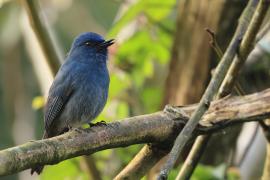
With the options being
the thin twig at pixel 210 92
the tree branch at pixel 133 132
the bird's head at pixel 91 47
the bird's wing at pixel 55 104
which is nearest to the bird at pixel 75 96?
the bird's wing at pixel 55 104

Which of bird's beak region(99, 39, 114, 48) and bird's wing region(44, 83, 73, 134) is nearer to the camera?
bird's wing region(44, 83, 73, 134)

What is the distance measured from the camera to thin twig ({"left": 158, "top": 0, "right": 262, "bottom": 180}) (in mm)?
3018

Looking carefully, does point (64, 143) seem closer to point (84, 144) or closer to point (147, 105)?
point (84, 144)

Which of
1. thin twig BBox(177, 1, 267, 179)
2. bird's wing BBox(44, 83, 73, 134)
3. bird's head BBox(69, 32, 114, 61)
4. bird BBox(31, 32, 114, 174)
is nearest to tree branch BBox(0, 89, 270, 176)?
thin twig BBox(177, 1, 267, 179)

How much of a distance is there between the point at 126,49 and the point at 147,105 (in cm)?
60

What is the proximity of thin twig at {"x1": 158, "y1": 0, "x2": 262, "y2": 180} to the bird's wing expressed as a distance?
4.23 ft

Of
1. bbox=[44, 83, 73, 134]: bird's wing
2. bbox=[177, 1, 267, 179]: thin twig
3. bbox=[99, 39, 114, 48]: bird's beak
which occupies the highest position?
bbox=[99, 39, 114, 48]: bird's beak

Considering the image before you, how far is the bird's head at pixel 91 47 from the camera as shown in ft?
15.8

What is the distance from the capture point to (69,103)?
4.48 m

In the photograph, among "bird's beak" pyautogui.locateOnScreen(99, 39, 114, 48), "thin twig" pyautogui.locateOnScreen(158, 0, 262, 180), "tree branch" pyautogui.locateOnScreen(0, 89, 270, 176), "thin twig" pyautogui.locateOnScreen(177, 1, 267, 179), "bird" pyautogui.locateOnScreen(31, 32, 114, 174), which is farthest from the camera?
"bird's beak" pyautogui.locateOnScreen(99, 39, 114, 48)

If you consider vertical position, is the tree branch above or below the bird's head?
below

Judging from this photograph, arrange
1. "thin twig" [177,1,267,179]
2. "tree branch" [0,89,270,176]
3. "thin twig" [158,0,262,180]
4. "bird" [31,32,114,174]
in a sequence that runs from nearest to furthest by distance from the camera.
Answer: "tree branch" [0,89,270,176]
"thin twig" [158,0,262,180]
"thin twig" [177,1,267,179]
"bird" [31,32,114,174]

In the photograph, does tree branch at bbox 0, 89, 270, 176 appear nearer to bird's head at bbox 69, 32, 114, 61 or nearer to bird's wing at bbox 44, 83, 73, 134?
bird's wing at bbox 44, 83, 73, 134

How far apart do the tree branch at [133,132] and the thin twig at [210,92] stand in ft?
0.72
